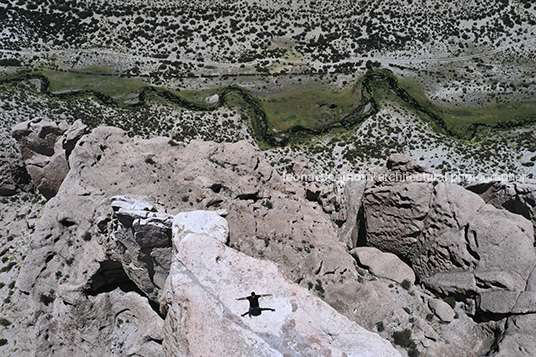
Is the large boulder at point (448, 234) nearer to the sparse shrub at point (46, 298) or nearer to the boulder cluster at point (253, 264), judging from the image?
the boulder cluster at point (253, 264)

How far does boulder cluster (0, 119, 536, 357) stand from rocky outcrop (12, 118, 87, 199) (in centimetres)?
353

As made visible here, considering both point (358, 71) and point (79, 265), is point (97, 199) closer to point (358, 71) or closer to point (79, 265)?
point (79, 265)

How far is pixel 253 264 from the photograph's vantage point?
61.5ft

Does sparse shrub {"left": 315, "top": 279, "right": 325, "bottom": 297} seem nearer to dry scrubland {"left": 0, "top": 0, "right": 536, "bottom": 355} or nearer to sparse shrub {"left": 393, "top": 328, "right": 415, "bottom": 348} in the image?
sparse shrub {"left": 393, "top": 328, "right": 415, "bottom": 348}

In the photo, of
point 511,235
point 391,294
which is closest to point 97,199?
point 391,294

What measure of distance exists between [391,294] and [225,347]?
43.0ft

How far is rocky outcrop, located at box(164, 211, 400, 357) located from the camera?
16078 millimetres

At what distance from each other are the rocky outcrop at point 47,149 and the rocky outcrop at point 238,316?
20.1 m

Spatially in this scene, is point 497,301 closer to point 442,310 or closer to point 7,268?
point 442,310

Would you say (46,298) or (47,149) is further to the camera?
(47,149)

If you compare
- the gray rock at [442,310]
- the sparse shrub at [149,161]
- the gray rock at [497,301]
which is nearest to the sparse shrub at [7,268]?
the sparse shrub at [149,161]

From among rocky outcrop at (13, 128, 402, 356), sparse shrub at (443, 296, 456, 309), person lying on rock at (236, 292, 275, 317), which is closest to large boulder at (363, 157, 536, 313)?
sparse shrub at (443, 296, 456, 309)

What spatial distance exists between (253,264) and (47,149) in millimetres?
28217

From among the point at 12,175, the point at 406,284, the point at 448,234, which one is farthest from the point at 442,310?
the point at 12,175
